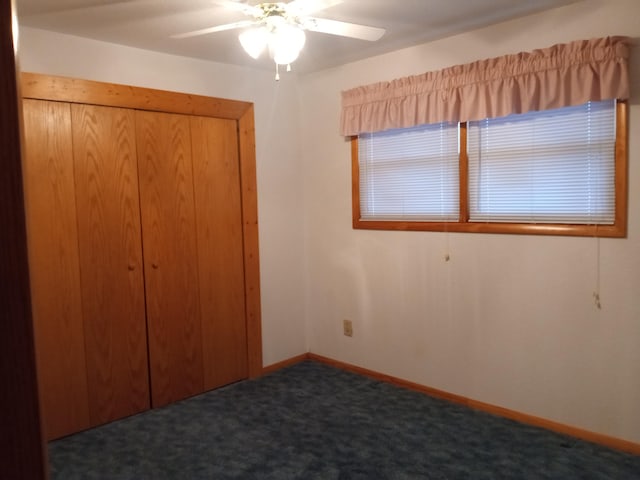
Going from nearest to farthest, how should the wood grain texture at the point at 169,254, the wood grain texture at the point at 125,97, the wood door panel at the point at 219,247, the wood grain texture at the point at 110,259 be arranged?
1. the wood grain texture at the point at 125,97
2. the wood grain texture at the point at 110,259
3. the wood grain texture at the point at 169,254
4. the wood door panel at the point at 219,247

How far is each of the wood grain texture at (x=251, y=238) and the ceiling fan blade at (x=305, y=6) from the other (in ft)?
4.67

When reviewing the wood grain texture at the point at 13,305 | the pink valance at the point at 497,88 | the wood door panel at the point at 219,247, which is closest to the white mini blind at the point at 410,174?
the pink valance at the point at 497,88

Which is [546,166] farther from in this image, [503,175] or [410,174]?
[410,174]

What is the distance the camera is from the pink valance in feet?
7.49

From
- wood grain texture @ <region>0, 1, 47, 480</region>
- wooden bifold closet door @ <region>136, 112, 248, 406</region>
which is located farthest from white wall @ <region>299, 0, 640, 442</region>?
wood grain texture @ <region>0, 1, 47, 480</region>

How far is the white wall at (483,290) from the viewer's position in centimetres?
239

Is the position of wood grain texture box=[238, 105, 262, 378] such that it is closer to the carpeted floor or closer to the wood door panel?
the wood door panel

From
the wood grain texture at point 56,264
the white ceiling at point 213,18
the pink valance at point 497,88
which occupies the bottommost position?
the wood grain texture at point 56,264

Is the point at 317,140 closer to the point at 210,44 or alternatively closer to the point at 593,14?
the point at 210,44

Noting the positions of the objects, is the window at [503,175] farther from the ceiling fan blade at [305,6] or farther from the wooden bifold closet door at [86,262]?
the wooden bifold closet door at [86,262]

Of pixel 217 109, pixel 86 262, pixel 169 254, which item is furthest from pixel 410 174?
pixel 86 262

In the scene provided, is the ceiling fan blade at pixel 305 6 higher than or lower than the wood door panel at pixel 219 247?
higher

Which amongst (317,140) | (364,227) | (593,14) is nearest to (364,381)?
(364,227)

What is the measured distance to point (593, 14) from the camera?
92.7 inches
